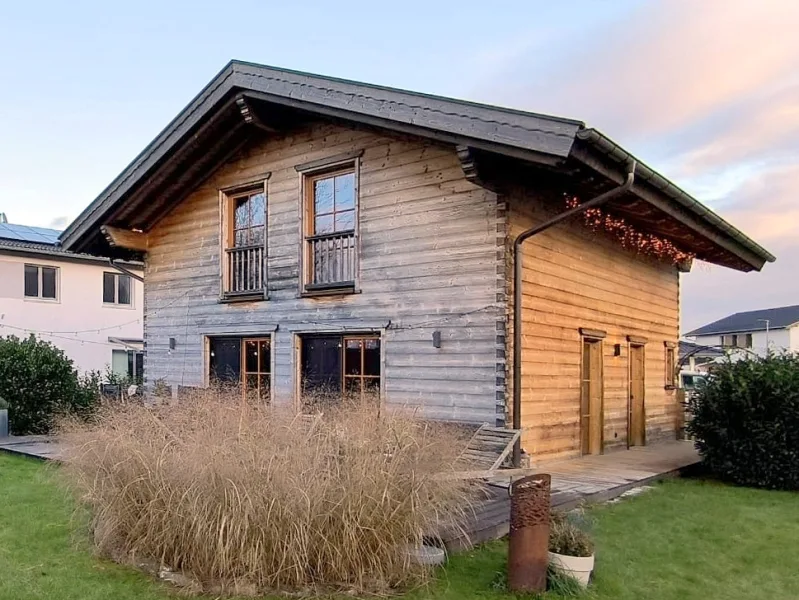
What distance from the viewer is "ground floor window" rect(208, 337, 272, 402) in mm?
9719

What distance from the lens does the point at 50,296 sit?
18812mm

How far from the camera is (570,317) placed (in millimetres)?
8586

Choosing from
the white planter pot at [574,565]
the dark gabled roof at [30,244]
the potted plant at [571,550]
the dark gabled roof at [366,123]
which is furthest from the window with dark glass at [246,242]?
the dark gabled roof at [30,244]

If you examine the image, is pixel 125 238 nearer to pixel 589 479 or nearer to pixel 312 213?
pixel 312 213

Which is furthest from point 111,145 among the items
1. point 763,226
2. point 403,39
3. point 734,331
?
point 734,331

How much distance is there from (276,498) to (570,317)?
553cm

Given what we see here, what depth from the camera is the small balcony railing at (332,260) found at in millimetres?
8750

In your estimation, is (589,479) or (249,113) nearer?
(589,479)

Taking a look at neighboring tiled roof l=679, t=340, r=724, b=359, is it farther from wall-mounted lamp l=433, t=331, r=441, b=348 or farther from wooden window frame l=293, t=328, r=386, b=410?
wooden window frame l=293, t=328, r=386, b=410

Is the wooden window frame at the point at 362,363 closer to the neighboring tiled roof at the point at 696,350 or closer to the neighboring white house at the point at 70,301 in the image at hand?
the neighboring tiled roof at the point at 696,350

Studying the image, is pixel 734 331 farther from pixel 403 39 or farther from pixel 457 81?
pixel 403 39

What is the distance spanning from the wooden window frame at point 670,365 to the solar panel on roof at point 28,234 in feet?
53.5

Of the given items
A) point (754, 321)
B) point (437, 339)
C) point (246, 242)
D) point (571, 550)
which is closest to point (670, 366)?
point (437, 339)

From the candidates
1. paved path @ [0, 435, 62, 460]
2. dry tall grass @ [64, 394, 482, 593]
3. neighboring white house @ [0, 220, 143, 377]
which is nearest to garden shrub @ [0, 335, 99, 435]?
paved path @ [0, 435, 62, 460]
